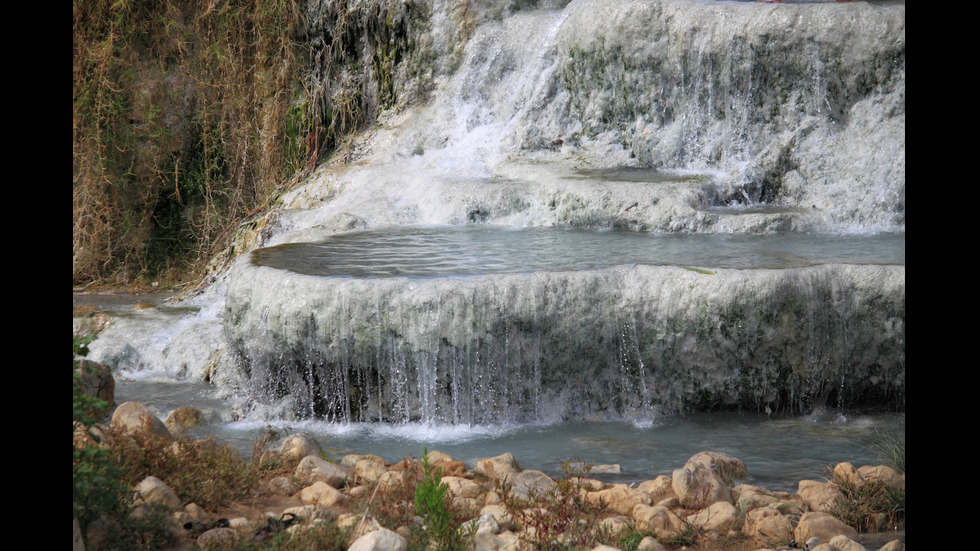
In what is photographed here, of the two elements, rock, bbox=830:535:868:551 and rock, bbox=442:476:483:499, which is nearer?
rock, bbox=830:535:868:551

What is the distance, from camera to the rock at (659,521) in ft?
10.4

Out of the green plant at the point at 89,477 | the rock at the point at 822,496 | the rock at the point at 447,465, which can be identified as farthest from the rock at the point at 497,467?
the green plant at the point at 89,477

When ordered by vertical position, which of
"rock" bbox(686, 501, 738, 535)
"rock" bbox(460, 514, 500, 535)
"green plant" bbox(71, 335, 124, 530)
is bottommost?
"rock" bbox(686, 501, 738, 535)

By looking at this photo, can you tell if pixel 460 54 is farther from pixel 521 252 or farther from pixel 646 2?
pixel 521 252

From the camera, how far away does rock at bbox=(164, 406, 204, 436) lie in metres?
5.07

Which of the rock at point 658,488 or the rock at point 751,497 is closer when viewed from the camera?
the rock at point 751,497

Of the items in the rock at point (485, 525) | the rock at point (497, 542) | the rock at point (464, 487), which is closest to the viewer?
the rock at point (497, 542)

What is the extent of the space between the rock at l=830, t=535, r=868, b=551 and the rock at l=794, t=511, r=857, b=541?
0.49 ft

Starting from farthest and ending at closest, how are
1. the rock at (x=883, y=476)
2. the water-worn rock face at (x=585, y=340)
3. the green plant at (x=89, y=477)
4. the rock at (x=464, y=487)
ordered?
the water-worn rock face at (x=585, y=340), the rock at (x=464, y=487), the rock at (x=883, y=476), the green plant at (x=89, y=477)

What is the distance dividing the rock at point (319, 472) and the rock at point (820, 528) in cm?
175

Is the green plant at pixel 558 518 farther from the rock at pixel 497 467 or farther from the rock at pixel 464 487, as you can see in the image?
the rock at pixel 497 467

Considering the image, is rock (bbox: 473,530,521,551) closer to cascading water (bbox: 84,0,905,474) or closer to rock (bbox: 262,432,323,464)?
rock (bbox: 262,432,323,464)

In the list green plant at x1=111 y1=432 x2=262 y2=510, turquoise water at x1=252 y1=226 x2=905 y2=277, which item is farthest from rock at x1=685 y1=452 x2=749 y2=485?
green plant at x1=111 y1=432 x2=262 y2=510

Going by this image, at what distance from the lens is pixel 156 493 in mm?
2979
